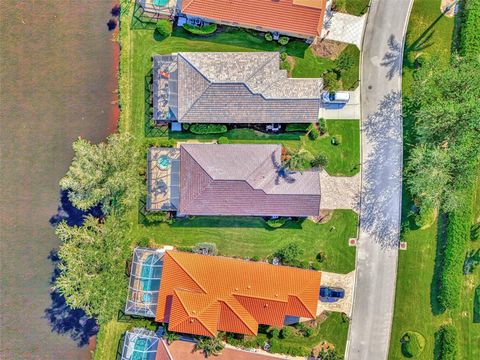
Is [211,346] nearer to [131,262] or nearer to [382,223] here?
[131,262]

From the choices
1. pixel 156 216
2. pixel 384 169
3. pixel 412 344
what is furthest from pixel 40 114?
pixel 412 344

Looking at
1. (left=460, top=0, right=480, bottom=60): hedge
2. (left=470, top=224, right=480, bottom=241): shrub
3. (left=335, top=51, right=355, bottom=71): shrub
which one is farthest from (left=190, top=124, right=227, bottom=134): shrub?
(left=470, top=224, right=480, bottom=241): shrub

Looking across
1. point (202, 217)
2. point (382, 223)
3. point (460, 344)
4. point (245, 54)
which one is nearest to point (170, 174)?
point (202, 217)

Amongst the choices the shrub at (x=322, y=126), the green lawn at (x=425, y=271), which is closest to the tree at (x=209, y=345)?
the green lawn at (x=425, y=271)

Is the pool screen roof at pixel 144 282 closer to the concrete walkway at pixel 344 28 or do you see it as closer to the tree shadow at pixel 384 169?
the tree shadow at pixel 384 169

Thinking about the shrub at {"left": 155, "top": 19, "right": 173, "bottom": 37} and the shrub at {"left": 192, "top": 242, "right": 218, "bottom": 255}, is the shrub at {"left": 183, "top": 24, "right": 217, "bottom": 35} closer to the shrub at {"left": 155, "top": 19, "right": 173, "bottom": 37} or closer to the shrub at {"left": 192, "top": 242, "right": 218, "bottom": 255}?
the shrub at {"left": 155, "top": 19, "right": 173, "bottom": 37}

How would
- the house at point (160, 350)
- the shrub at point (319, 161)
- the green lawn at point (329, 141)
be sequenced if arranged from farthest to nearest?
the green lawn at point (329, 141) < the house at point (160, 350) < the shrub at point (319, 161)
